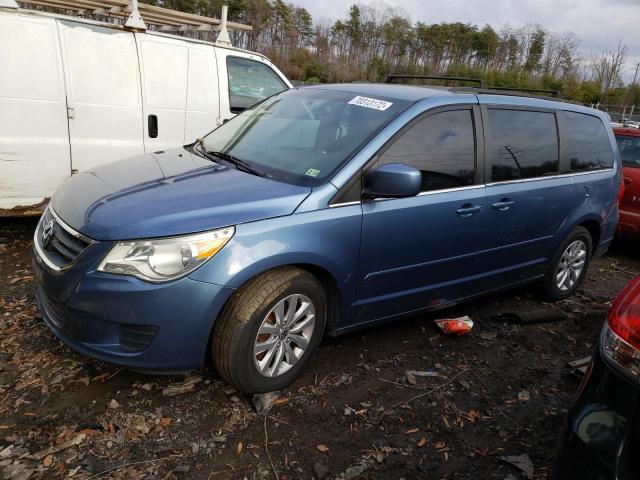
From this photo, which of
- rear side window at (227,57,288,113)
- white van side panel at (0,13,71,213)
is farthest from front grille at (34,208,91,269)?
rear side window at (227,57,288,113)

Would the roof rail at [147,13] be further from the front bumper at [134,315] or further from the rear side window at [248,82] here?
the front bumper at [134,315]

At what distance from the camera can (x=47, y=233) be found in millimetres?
2891

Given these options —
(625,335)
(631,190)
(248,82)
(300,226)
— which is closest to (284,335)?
(300,226)

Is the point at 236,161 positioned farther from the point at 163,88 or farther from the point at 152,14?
the point at 152,14

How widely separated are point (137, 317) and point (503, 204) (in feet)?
8.50

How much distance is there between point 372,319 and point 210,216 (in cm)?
131

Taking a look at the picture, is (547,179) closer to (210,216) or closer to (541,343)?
(541,343)

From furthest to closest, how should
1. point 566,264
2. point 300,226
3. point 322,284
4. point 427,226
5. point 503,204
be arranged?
point 566,264
point 503,204
point 427,226
point 322,284
point 300,226

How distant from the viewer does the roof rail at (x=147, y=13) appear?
6234mm

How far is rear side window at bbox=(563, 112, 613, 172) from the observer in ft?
14.3

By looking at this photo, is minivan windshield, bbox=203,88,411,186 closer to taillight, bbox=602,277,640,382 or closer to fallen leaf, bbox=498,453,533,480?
taillight, bbox=602,277,640,382

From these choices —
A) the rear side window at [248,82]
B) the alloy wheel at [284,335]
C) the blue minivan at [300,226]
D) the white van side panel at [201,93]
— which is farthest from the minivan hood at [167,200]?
the rear side window at [248,82]

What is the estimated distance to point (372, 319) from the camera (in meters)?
3.29

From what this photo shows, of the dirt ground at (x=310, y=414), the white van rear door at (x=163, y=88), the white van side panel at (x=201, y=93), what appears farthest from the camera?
the white van side panel at (x=201, y=93)
